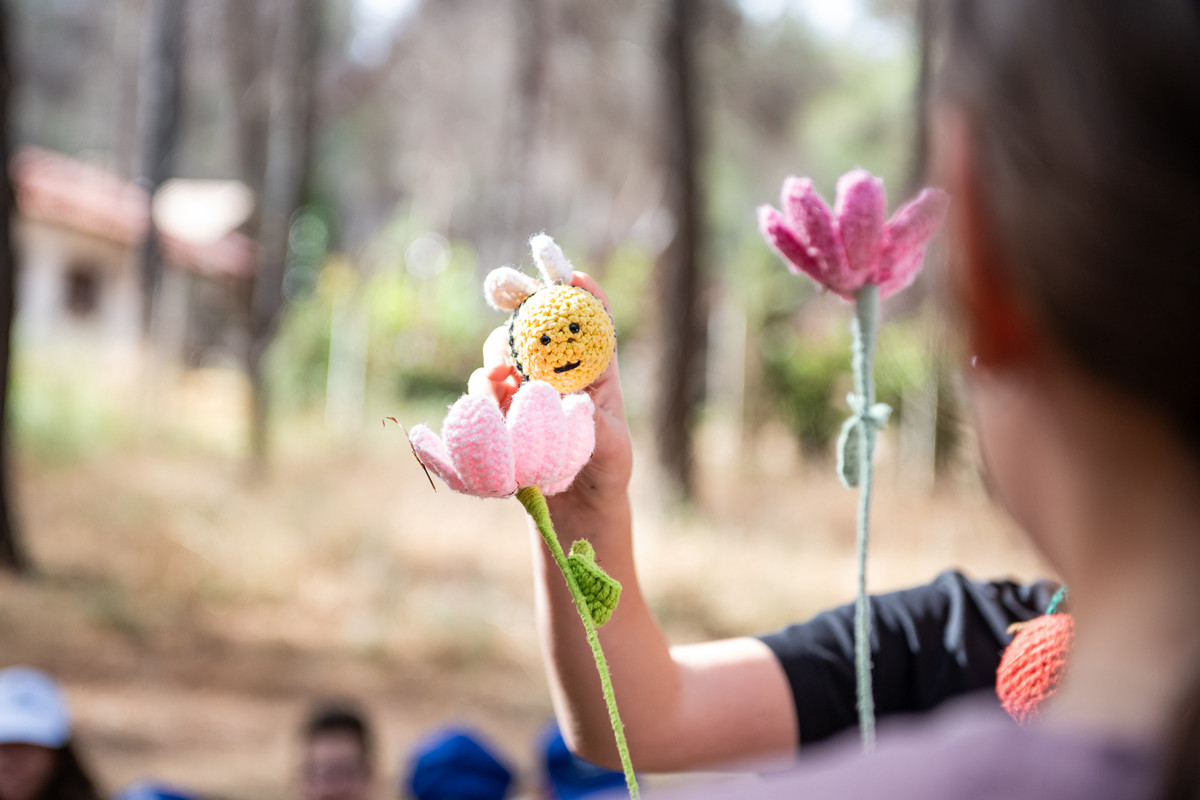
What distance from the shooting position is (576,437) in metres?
0.68

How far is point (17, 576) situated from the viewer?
538 cm

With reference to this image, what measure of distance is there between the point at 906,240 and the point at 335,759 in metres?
2.58

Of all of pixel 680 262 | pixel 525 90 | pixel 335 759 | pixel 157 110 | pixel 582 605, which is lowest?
pixel 335 759

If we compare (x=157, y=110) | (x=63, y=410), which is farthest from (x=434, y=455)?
(x=157, y=110)

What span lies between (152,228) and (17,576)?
620 cm

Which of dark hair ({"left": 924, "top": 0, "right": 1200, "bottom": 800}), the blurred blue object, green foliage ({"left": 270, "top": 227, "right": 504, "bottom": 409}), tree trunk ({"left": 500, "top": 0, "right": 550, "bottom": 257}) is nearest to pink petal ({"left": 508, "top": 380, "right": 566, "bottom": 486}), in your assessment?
dark hair ({"left": 924, "top": 0, "right": 1200, "bottom": 800})

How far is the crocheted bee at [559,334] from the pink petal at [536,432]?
0.05 meters

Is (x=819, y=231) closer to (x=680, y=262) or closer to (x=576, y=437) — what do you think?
(x=576, y=437)

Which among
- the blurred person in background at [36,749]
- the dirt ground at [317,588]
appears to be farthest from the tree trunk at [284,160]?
the blurred person in background at [36,749]

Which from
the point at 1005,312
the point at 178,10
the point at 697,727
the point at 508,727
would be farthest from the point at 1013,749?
Result: the point at 178,10

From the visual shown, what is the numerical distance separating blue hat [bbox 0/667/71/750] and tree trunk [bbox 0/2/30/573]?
9.38 feet

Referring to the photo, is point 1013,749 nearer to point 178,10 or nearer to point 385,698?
point 385,698

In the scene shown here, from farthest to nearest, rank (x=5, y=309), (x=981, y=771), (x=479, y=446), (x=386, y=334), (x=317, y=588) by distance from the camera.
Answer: (x=386, y=334) < (x=317, y=588) < (x=5, y=309) < (x=479, y=446) < (x=981, y=771)

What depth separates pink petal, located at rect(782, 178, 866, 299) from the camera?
783 mm
